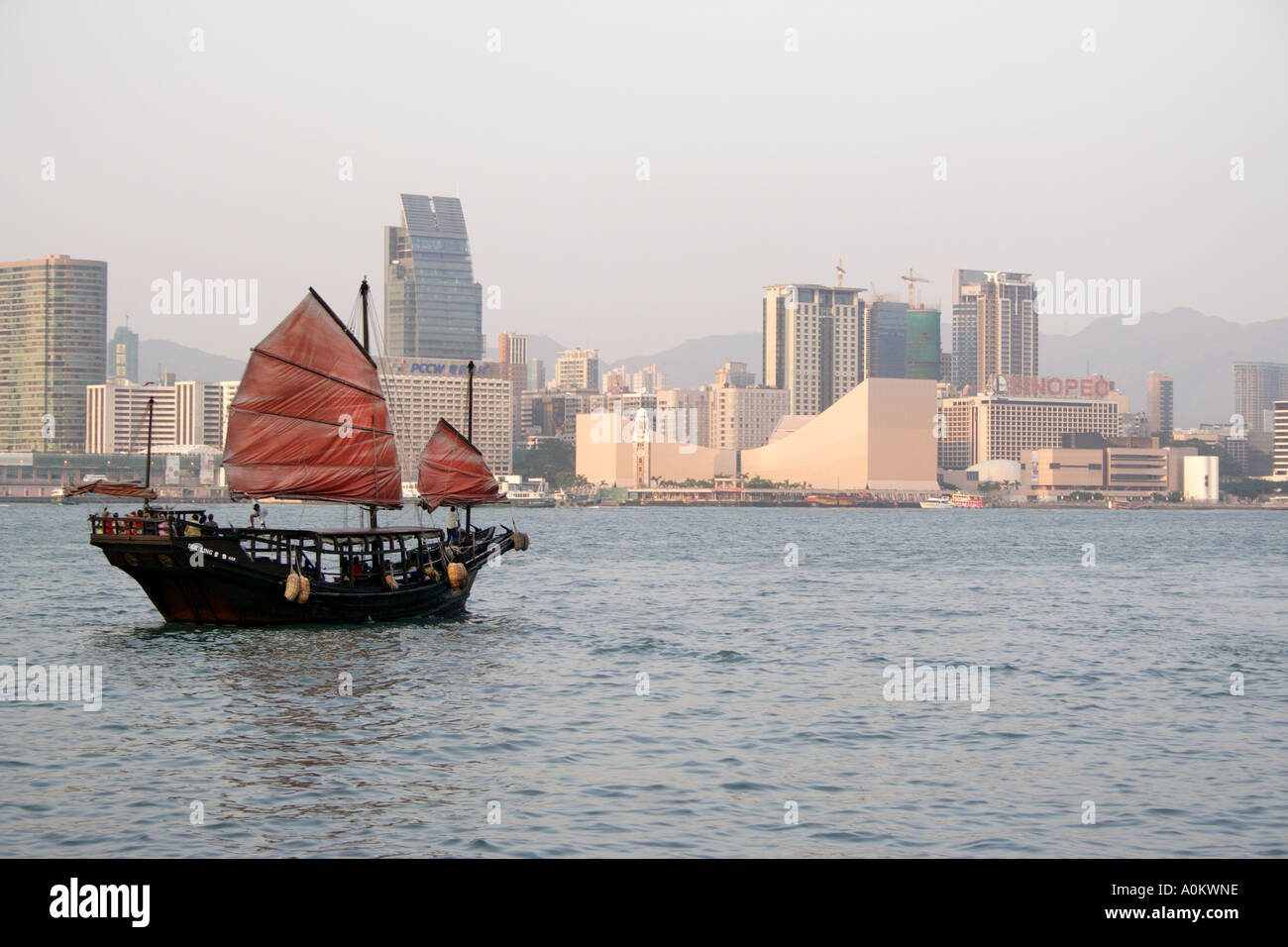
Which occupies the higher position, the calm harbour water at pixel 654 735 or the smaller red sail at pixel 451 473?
the smaller red sail at pixel 451 473

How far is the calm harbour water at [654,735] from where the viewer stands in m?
15.6

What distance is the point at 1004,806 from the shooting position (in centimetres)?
1695

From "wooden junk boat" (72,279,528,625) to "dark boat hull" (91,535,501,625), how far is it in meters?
0.04

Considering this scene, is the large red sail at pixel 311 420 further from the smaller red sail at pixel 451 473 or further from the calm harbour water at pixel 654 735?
the calm harbour water at pixel 654 735

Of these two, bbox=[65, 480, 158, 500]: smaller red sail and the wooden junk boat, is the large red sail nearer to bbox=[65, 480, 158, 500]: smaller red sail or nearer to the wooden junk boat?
the wooden junk boat

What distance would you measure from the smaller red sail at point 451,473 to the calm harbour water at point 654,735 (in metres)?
4.85

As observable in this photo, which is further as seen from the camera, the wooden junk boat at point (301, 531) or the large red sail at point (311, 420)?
the large red sail at point (311, 420)

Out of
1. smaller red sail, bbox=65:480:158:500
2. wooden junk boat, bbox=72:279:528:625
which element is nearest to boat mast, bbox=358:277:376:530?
wooden junk boat, bbox=72:279:528:625

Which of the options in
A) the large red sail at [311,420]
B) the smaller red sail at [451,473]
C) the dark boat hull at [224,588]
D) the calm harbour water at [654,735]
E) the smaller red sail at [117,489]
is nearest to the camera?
the calm harbour water at [654,735]

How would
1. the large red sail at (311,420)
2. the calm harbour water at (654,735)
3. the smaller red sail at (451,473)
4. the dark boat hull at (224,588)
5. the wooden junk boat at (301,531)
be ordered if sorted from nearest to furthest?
1. the calm harbour water at (654,735)
2. the dark boat hull at (224,588)
3. the wooden junk boat at (301,531)
4. the large red sail at (311,420)
5. the smaller red sail at (451,473)

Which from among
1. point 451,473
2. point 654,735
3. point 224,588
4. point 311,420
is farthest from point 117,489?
point 654,735

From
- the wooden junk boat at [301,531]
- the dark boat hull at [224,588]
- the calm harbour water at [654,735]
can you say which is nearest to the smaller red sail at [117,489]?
the wooden junk boat at [301,531]
